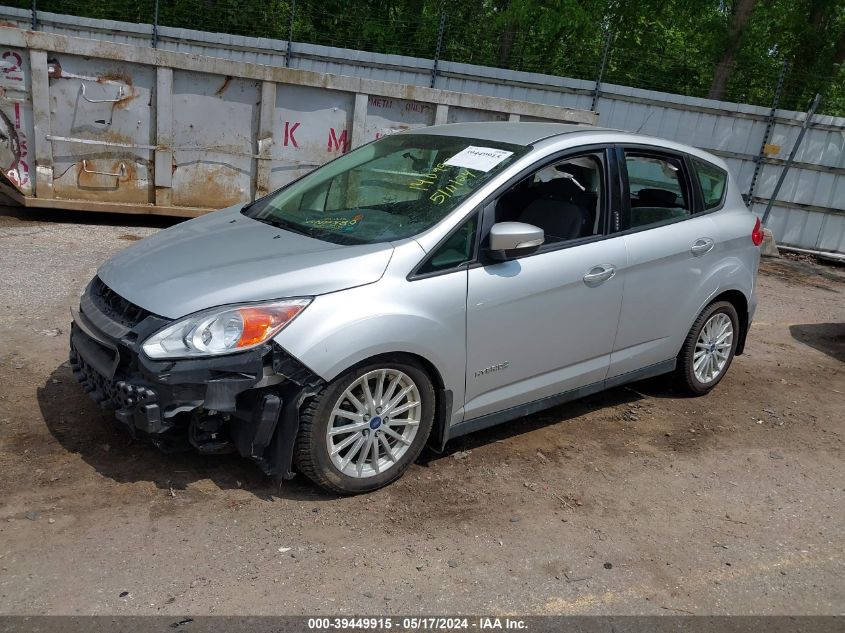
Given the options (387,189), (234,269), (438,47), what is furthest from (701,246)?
(438,47)

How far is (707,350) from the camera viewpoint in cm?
547

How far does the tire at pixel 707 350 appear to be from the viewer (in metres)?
5.30

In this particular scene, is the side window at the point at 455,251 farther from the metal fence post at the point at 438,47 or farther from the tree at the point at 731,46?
the tree at the point at 731,46

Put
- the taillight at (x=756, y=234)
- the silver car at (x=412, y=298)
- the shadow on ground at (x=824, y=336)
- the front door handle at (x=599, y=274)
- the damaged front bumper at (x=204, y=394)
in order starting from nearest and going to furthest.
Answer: the damaged front bumper at (x=204, y=394) < the silver car at (x=412, y=298) < the front door handle at (x=599, y=274) < the taillight at (x=756, y=234) < the shadow on ground at (x=824, y=336)

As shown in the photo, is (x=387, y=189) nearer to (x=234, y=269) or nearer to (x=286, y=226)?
(x=286, y=226)

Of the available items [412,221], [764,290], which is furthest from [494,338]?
[764,290]

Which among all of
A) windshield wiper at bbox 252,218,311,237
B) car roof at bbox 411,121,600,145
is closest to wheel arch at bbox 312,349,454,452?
windshield wiper at bbox 252,218,311,237

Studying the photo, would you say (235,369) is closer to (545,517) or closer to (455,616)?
(455,616)

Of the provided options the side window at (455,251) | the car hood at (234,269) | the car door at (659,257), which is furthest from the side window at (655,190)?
the car hood at (234,269)

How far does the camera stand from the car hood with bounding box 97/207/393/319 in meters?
3.52

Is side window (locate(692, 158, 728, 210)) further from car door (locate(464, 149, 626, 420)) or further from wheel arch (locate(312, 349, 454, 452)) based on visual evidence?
wheel arch (locate(312, 349, 454, 452))

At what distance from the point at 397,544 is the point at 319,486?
50 centimetres

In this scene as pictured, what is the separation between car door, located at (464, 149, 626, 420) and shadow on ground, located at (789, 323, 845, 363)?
3589 millimetres

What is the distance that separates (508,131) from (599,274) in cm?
104
